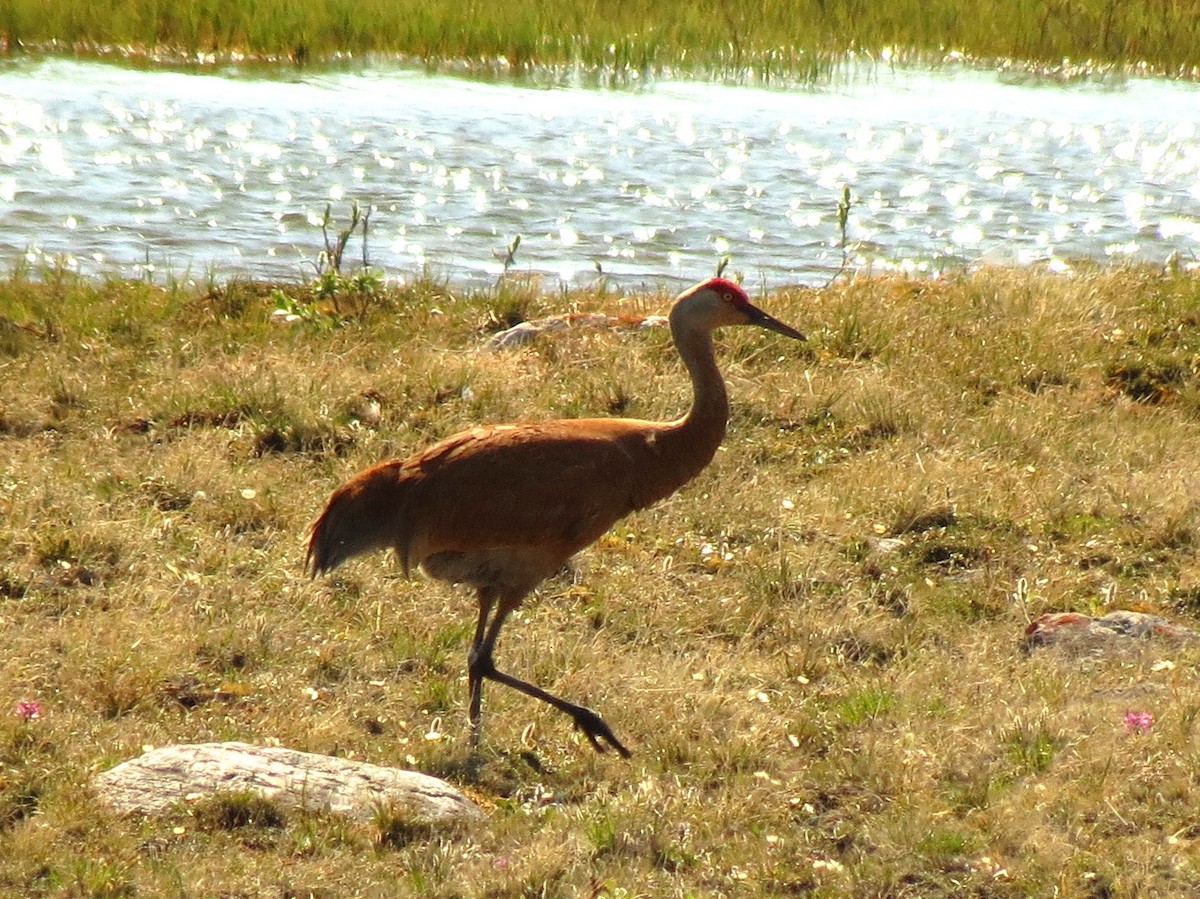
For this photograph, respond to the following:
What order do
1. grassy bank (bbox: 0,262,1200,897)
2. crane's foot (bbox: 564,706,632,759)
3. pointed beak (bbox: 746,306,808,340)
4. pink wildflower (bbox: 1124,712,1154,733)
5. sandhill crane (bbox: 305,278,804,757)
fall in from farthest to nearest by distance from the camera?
pointed beak (bbox: 746,306,808,340) → sandhill crane (bbox: 305,278,804,757) → crane's foot (bbox: 564,706,632,759) → pink wildflower (bbox: 1124,712,1154,733) → grassy bank (bbox: 0,262,1200,897)

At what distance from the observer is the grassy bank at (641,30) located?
18719mm

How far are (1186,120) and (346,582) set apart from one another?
564 inches

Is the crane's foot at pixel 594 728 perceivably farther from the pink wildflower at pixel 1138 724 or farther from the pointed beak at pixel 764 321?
the pointed beak at pixel 764 321

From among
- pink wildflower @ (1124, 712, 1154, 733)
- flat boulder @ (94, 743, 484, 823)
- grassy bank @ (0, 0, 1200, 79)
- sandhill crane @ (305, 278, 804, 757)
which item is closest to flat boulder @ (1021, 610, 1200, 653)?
pink wildflower @ (1124, 712, 1154, 733)

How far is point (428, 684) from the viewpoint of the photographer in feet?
18.2

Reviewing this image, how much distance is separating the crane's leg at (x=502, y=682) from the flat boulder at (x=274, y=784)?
58 cm

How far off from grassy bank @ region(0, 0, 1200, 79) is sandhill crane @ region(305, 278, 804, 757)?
14.0 m

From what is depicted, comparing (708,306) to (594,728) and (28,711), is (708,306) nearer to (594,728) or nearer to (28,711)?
(594,728)

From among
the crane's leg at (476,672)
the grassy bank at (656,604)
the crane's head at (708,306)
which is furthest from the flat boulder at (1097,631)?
the crane's leg at (476,672)

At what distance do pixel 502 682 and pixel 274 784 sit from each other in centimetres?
101

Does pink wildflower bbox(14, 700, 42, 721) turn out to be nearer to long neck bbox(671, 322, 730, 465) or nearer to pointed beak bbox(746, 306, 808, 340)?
long neck bbox(671, 322, 730, 465)

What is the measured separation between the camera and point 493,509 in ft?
17.8

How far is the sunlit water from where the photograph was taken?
12727mm

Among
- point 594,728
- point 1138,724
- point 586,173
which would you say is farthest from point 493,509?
point 586,173
